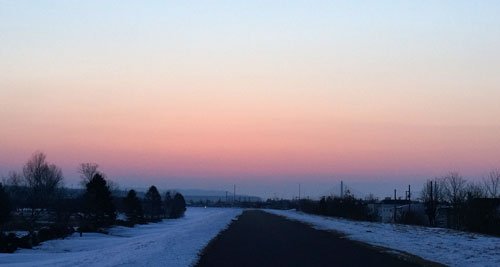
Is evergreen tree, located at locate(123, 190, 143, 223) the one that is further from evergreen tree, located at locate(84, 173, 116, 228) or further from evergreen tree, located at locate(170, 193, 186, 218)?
evergreen tree, located at locate(170, 193, 186, 218)

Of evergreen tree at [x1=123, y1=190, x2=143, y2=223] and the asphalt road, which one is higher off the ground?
evergreen tree at [x1=123, y1=190, x2=143, y2=223]

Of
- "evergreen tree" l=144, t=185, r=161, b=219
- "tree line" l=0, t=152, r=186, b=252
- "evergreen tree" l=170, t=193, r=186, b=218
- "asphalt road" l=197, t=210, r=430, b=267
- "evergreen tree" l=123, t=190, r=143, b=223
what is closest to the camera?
"asphalt road" l=197, t=210, r=430, b=267

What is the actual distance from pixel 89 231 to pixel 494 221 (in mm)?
33244

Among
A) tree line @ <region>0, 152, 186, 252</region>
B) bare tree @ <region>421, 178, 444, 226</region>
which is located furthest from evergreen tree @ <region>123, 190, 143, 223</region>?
bare tree @ <region>421, 178, 444, 226</region>

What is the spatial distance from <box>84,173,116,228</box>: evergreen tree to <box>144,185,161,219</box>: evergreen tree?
4259cm

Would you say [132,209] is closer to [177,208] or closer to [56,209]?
[56,209]

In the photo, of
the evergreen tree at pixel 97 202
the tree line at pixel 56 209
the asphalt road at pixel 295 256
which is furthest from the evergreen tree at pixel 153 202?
the asphalt road at pixel 295 256

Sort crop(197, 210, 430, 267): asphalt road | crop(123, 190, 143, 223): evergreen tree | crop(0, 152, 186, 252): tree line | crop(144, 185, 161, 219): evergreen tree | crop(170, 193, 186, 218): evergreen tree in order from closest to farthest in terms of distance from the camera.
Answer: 1. crop(197, 210, 430, 267): asphalt road
2. crop(0, 152, 186, 252): tree line
3. crop(123, 190, 143, 223): evergreen tree
4. crop(144, 185, 161, 219): evergreen tree
5. crop(170, 193, 186, 218): evergreen tree

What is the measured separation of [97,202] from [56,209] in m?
18.0

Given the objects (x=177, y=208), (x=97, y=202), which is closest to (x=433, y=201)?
(x=97, y=202)

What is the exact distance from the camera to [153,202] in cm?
10925

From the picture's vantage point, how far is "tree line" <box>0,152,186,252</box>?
161 ft

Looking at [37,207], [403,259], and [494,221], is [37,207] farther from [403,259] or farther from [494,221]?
[403,259]

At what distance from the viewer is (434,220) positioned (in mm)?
68625
